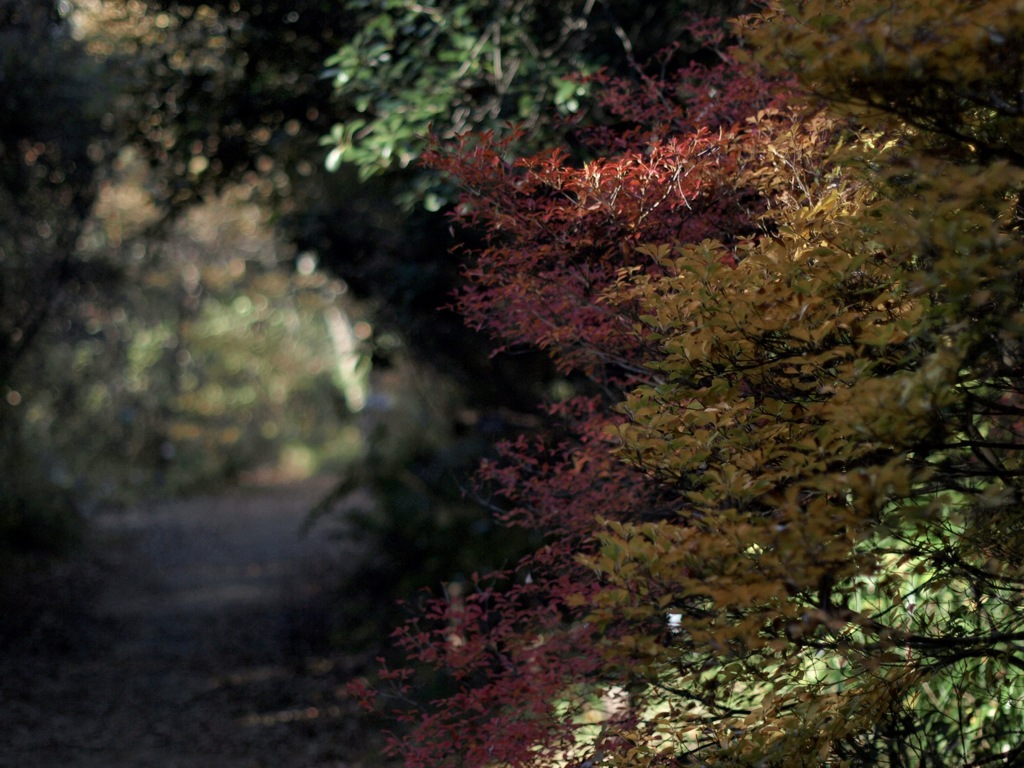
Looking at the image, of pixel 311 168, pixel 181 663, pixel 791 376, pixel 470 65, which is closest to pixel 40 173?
pixel 311 168

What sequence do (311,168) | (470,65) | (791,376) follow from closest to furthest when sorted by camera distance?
(791,376) → (470,65) → (311,168)

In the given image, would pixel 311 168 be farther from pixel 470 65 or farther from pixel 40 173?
pixel 470 65

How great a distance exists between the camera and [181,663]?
8891 millimetres

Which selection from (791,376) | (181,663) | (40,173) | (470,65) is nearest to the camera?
(791,376)

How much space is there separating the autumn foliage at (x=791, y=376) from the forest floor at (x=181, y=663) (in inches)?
136

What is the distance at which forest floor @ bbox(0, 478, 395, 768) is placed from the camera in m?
6.73

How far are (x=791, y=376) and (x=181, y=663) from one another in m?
7.32

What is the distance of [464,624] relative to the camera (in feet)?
12.9

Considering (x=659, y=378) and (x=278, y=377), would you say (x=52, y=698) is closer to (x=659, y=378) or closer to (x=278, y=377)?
(x=659, y=378)

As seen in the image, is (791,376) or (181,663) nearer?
(791,376)

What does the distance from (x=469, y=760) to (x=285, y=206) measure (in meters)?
8.88

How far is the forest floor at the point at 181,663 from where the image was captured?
6727 mm

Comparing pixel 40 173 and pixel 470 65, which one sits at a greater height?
pixel 470 65

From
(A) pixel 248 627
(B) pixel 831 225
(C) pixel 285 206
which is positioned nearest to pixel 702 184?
(B) pixel 831 225
